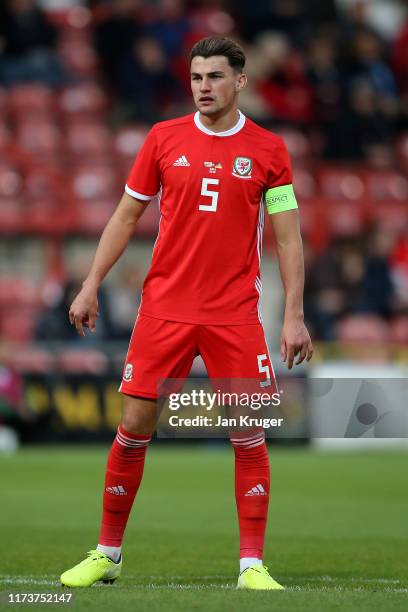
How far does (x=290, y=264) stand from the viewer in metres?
5.57

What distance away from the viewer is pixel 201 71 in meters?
5.49

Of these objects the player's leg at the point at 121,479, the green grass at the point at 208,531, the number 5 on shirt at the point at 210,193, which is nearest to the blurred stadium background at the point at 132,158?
the green grass at the point at 208,531

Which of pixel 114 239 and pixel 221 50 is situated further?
pixel 114 239

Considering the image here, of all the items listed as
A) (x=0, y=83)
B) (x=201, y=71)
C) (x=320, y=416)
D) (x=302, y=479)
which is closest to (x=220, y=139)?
(x=201, y=71)

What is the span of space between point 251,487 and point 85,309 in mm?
983

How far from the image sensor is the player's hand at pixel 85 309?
5.48m

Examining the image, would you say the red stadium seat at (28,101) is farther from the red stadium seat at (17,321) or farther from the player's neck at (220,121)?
the player's neck at (220,121)

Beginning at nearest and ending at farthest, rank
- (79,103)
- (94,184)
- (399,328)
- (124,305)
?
(124,305)
(399,328)
(94,184)
(79,103)

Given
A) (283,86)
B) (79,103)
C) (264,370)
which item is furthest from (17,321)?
(264,370)

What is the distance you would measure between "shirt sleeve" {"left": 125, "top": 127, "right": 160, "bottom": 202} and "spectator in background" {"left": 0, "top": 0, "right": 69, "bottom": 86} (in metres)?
12.6

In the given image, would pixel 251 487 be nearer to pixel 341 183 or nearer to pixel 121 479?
pixel 121 479

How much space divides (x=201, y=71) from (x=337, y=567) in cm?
242

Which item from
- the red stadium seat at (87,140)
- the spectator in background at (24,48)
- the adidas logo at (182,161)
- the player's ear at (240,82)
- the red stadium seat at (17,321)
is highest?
the player's ear at (240,82)

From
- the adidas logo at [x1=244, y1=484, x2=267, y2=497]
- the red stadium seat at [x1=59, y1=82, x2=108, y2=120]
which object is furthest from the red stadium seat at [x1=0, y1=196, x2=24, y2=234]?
the adidas logo at [x1=244, y1=484, x2=267, y2=497]
